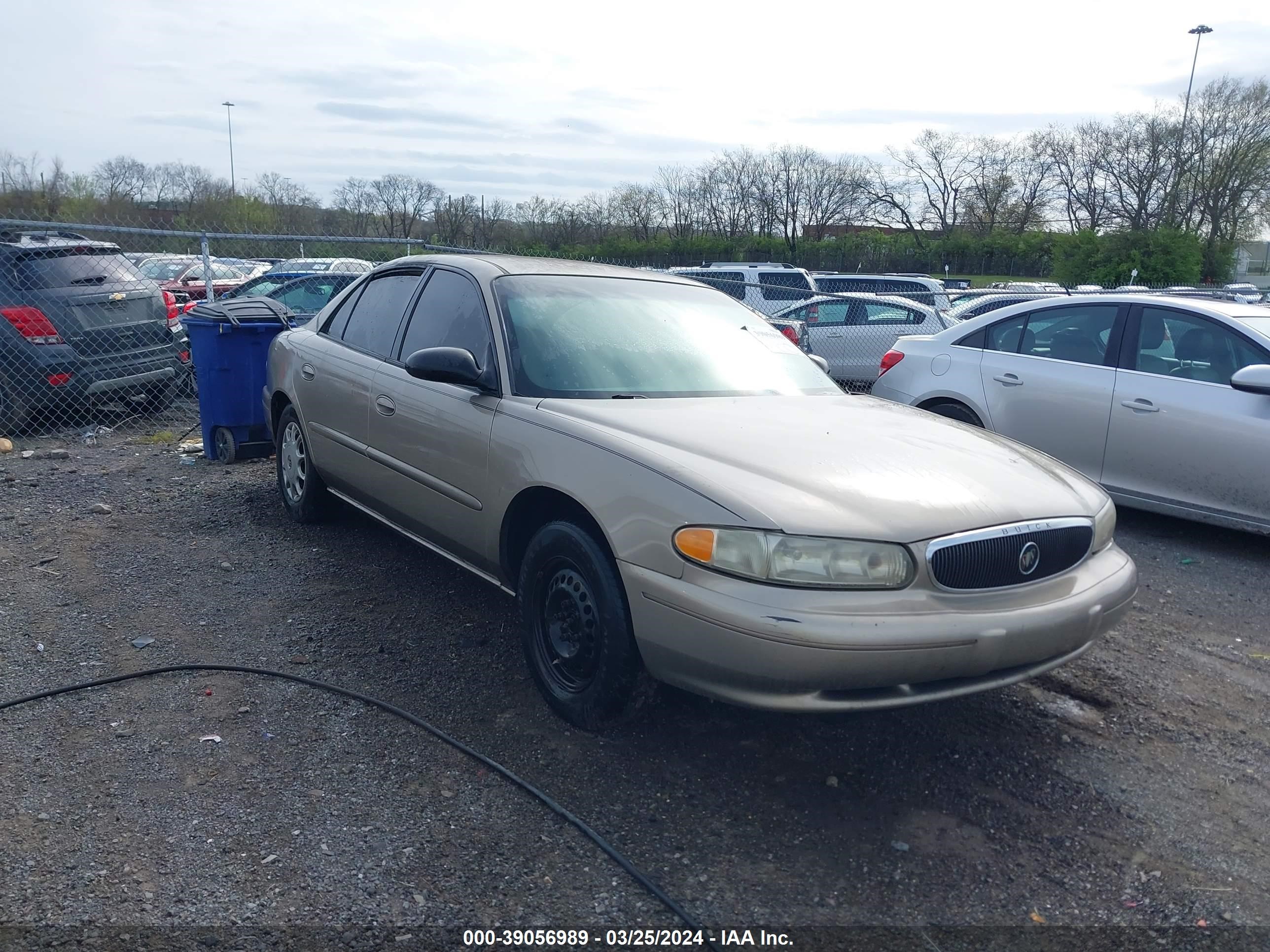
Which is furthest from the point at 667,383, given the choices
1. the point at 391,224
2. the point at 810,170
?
Answer: the point at 810,170

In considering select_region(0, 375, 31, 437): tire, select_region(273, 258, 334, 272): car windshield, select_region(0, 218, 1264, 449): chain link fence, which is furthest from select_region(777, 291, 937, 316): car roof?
select_region(0, 375, 31, 437): tire

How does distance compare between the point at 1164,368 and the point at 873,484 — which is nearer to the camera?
the point at 873,484

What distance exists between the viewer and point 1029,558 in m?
3.24

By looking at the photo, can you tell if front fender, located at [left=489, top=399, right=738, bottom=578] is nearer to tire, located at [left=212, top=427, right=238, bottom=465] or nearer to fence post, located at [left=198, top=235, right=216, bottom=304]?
tire, located at [left=212, top=427, right=238, bottom=465]

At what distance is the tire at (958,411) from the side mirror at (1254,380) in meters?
1.72

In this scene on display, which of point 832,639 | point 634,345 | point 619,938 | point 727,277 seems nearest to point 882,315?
point 727,277

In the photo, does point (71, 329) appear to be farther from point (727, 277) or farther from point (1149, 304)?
point (727, 277)

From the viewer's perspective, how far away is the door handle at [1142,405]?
6207mm

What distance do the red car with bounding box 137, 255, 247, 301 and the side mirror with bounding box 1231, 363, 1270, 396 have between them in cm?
1676

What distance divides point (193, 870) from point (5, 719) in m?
1.35

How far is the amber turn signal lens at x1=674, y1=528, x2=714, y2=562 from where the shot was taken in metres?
3.02

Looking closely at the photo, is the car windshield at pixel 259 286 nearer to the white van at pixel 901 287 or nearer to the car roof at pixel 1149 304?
the white van at pixel 901 287

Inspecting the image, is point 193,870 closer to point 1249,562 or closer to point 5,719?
point 5,719

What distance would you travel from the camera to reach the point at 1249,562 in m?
5.94
